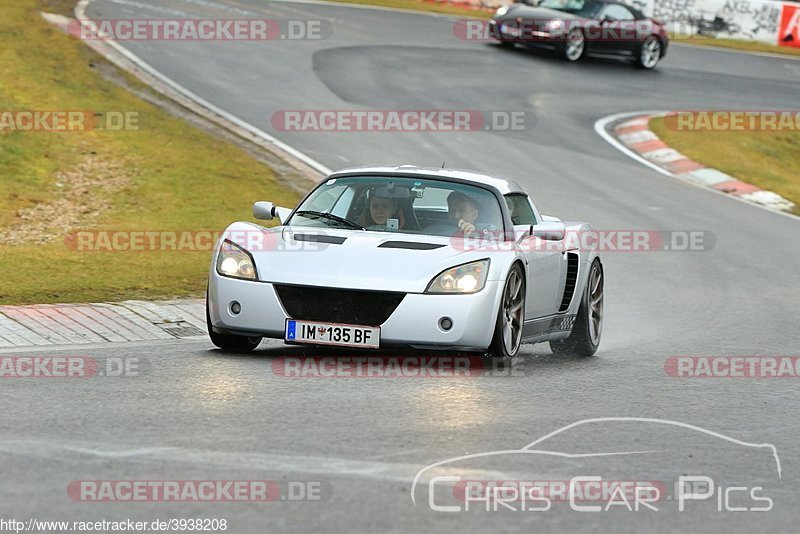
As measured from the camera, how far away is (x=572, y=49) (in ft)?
102

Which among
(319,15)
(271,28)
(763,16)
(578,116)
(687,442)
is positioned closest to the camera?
(687,442)

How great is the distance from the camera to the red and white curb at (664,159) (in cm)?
2159

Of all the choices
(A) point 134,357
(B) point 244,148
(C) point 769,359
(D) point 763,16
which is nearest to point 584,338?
(C) point 769,359

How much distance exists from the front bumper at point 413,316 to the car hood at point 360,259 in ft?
0.34

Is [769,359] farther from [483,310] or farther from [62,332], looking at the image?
[62,332]

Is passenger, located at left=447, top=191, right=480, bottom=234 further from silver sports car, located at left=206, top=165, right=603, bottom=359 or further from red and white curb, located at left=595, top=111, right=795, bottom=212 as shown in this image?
red and white curb, located at left=595, top=111, right=795, bottom=212

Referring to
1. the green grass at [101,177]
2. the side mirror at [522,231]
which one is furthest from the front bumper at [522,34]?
the side mirror at [522,231]

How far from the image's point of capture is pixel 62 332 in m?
9.79

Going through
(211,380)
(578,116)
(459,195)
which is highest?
(459,195)

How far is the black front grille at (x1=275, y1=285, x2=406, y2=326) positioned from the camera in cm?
Answer: 862

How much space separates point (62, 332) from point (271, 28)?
21.0 meters
